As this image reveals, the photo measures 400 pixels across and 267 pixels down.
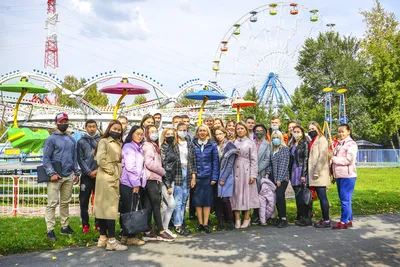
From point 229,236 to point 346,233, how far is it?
2.00m

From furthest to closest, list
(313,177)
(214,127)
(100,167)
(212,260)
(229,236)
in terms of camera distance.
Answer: (214,127) < (313,177) < (229,236) < (100,167) < (212,260)

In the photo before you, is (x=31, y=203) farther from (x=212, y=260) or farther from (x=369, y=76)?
(x=369, y=76)

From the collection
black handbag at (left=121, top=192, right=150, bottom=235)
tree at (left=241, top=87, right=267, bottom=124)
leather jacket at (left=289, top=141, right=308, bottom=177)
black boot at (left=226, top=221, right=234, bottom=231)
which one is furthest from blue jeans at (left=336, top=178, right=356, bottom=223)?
tree at (left=241, top=87, right=267, bottom=124)

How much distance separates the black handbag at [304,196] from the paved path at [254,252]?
594 mm

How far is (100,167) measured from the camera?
5406 millimetres

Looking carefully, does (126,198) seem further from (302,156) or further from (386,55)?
(386,55)

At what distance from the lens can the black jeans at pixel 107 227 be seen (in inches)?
212

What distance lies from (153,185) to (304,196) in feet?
9.29

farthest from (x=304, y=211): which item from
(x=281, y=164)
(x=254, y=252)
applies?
(x=254, y=252)

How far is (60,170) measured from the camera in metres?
5.92

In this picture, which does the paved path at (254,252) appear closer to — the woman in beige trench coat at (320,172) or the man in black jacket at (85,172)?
the woman in beige trench coat at (320,172)

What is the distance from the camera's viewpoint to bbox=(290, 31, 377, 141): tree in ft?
120

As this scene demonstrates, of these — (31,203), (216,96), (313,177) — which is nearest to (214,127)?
(313,177)

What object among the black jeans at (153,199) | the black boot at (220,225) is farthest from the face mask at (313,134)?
the black jeans at (153,199)
